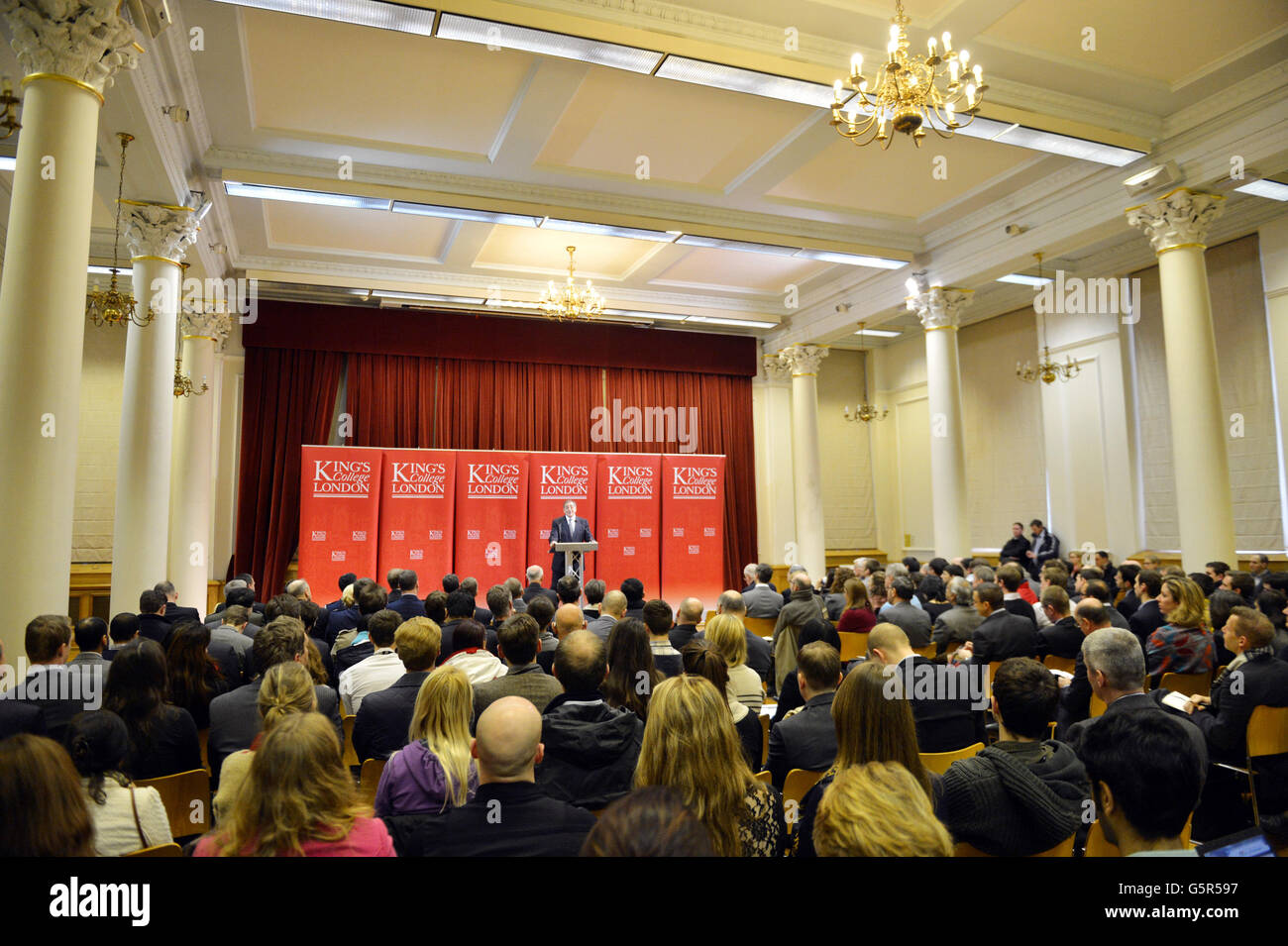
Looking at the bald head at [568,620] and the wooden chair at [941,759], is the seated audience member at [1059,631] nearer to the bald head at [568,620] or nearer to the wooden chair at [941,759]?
the wooden chair at [941,759]

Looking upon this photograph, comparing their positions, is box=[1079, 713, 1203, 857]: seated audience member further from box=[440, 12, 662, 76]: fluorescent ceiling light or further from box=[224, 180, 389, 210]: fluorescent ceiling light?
box=[224, 180, 389, 210]: fluorescent ceiling light

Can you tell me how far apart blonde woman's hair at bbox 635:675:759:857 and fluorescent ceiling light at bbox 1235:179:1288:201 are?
7.99 meters

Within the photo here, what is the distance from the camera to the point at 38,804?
1270 millimetres

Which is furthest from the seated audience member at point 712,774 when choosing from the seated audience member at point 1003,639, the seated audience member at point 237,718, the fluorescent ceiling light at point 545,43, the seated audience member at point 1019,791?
the fluorescent ceiling light at point 545,43

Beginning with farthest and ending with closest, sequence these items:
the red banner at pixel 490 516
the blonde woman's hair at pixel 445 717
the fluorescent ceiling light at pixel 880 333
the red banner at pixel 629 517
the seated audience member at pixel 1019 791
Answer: the fluorescent ceiling light at pixel 880 333
the red banner at pixel 629 517
the red banner at pixel 490 516
the blonde woman's hair at pixel 445 717
the seated audience member at pixel 1019 791

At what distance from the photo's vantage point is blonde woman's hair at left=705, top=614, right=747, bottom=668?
11.1 ft

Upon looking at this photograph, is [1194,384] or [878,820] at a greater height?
[1194,384]

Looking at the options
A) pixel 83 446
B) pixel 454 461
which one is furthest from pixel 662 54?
pixel 83 446

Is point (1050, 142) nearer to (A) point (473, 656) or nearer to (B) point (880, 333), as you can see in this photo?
(A) point (473, 656)

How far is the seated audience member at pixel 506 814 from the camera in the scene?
5.29 feet

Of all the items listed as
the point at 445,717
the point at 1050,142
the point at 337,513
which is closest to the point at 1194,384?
the point at 1050,142

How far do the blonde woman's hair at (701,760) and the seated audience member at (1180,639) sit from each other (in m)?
3.10

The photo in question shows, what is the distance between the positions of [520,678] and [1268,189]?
8.43 meters
